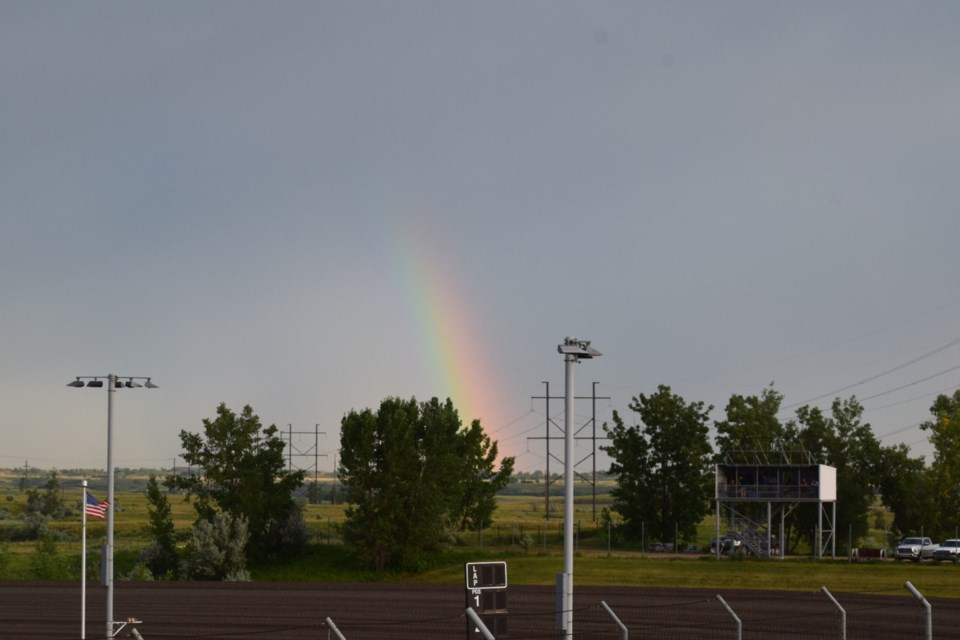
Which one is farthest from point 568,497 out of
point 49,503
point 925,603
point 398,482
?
point 49,503

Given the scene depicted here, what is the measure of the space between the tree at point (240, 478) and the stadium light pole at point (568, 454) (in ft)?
223

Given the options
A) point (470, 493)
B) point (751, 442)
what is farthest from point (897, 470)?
point (470, 493)

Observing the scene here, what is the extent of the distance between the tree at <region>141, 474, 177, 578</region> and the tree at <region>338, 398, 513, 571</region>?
1331 centimetres

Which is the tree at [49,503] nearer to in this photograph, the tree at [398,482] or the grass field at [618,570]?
the grass field at [618,570]

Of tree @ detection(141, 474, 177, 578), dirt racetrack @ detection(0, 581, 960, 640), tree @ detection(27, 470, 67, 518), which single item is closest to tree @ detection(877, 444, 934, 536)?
dirt racetrack @ detection(0, 581, 960, 640)

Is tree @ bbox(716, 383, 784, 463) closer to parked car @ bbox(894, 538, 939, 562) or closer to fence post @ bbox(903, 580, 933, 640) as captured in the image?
parked car @ bbox(894, 538, 939, 562)

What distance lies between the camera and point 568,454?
24.8m

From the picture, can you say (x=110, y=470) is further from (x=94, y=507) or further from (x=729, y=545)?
(x=729, y=545)

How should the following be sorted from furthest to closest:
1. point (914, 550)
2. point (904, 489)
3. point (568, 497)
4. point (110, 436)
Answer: point (904, 489) → point (914, 550) → point (110, 436) → point (568, 497)

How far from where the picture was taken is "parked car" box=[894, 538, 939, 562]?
79000 millimetres

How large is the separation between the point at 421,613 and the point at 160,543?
150ft

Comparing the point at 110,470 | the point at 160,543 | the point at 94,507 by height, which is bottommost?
the point at 160,543

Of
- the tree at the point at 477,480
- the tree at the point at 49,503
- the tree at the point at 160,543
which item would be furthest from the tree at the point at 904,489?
the tree at the point at 49,503

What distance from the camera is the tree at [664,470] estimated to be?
10300 cm
